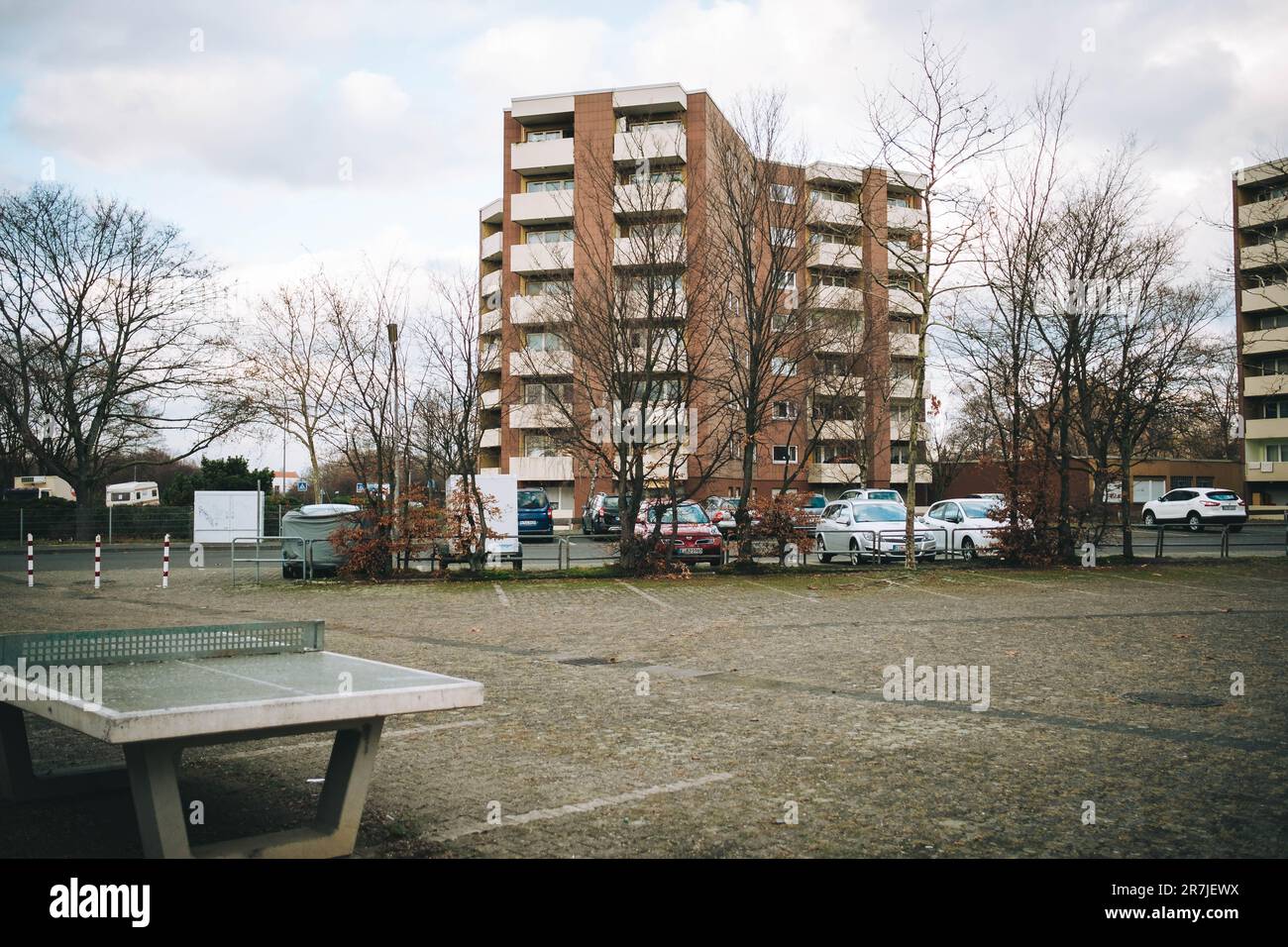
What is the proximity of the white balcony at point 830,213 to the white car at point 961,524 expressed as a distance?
7727 mm

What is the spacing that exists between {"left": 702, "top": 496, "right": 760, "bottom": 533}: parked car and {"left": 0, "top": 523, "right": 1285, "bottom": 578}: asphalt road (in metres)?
2.81

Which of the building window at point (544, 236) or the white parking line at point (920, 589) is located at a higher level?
the building window at point (544, 236)

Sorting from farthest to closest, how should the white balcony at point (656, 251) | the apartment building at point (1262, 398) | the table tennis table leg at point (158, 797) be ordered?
the apartment building at point (1262, 398) < the white balcony at point (656, 251) < the table tennis table leg at point (158, 797)

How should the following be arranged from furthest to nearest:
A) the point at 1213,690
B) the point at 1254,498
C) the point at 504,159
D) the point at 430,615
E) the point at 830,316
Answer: the point at 1254,498
the point at 504,159
the point at 830,316
the point at 430,615
the point at 1213,690

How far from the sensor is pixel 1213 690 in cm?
835

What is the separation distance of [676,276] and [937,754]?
16.1m

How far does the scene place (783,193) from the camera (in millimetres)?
22453

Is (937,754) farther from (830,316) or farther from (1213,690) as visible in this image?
(830,316)

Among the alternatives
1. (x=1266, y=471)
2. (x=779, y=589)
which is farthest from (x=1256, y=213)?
(x=779, y=589)

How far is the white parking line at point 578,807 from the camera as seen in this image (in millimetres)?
4750

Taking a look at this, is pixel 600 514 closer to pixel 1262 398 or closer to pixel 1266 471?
pixel 1266 471

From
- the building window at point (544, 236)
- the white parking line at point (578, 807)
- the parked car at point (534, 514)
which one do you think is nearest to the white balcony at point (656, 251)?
the white parking line at point (578, 807)

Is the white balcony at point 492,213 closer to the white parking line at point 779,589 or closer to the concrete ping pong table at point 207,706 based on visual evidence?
the white parking line at point 779,589

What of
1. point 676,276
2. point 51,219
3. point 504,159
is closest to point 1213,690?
point 676,276
